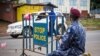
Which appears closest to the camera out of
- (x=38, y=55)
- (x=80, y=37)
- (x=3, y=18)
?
(x=80, y=37)

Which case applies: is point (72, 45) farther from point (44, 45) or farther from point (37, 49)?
point (37, 49)

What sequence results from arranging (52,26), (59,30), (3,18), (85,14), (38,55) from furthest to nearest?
(85,14) → (3,18) → (38,55) → (59,30) → (52,26)

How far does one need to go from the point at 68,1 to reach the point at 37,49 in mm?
46805

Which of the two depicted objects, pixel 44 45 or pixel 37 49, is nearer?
pixel 44 45

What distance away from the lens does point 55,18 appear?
12719mm

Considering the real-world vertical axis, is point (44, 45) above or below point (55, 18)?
below

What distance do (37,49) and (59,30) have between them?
110 cm

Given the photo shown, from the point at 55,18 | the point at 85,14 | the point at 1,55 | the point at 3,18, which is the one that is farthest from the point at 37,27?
the point at 85,14

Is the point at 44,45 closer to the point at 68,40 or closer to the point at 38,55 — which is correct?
the point at 38,55

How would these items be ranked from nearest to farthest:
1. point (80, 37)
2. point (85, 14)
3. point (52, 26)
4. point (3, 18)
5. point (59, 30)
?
point (80, 37)
point (52, 26)
point (59, 30)
point (3, 18)
point (85, 14)

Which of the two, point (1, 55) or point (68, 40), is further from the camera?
point (1, 55)

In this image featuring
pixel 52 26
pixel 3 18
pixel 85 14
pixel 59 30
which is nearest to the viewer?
pixel 52 26


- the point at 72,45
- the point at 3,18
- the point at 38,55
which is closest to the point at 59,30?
the point at 38,55

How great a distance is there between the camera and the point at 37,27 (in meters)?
12.9
